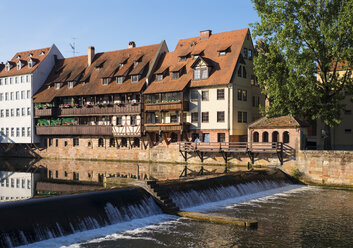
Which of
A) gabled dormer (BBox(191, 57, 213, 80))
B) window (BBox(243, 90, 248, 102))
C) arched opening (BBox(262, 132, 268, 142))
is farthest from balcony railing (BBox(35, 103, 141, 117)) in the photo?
arched opening (BBox(262, 132, 268, 142))

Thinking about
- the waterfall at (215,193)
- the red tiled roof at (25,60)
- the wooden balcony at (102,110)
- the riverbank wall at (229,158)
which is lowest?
the waterfall at (215,193)

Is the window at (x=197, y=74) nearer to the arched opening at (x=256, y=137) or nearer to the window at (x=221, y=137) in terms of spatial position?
the window at (x=221, y=137)

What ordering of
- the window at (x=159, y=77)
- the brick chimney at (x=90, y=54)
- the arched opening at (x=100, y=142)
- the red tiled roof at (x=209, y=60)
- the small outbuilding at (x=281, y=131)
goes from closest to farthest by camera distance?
the small outbuilding at (x=281, y=131)
the red tiled roof at (x=209, y=60)
the window at (x=159, y=77)
the arched opening at (x=100, y=142)
the brick chimney at (x=90, y=54)

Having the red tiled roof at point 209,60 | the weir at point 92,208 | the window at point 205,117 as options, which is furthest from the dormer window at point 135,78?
the weir at point 92,208

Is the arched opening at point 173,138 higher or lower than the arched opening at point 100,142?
higher

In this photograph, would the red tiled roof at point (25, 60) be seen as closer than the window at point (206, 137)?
No

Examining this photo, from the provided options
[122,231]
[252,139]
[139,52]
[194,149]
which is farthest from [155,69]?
[122,231]

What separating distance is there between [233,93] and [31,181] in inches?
1021

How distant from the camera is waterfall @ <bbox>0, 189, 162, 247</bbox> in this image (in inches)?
740

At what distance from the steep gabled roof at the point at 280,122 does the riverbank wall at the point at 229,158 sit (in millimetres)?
3214

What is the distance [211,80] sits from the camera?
5356 cm

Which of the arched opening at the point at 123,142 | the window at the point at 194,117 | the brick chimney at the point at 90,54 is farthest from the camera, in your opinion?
the brick chimney at the point at 90,54

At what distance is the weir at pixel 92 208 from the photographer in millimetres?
19016

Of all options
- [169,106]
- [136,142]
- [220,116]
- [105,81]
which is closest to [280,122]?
[220,116]
